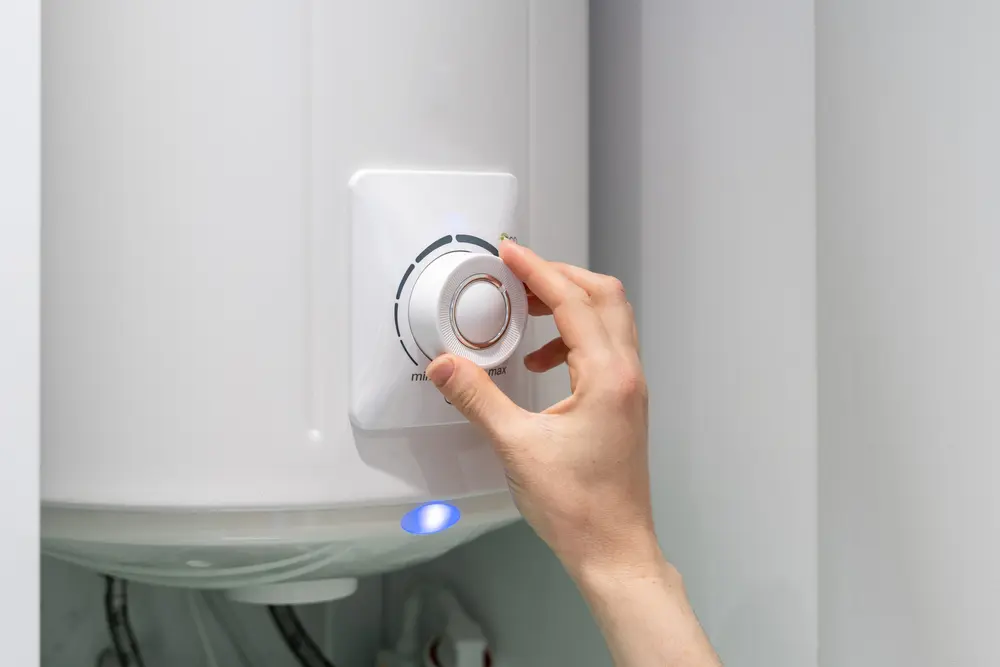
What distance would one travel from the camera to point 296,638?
3.73 feet

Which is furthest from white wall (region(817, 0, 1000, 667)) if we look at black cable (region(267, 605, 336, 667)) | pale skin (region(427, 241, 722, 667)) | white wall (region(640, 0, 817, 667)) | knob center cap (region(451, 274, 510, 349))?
black cable (region(267, 605, 336, 667))

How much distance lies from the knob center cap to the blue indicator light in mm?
133

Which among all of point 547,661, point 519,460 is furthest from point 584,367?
point 547,661

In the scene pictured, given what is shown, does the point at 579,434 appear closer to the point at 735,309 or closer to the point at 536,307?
the point at 536,307

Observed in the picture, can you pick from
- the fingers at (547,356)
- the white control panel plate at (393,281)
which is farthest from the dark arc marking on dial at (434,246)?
the fingers at (547,356)

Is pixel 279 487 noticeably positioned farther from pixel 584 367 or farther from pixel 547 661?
pixel 547 661

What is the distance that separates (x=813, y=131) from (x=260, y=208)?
1.49ft

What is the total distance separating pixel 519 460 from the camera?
2.21ft

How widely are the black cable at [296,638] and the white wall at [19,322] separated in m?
0.54

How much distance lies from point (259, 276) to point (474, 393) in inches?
6.5

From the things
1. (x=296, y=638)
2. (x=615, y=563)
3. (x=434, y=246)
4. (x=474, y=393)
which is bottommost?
(x=296, y=638)

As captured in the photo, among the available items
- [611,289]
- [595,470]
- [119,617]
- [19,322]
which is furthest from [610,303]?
[119,617]

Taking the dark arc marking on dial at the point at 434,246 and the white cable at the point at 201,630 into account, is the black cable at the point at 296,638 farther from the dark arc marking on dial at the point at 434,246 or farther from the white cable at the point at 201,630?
the dark arc marking on dial at the point at 434,246

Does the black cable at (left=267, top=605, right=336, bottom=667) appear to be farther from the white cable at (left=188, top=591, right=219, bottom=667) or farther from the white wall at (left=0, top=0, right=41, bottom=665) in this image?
the white wall at (left=0, top=0, right=41, bottom=665)
